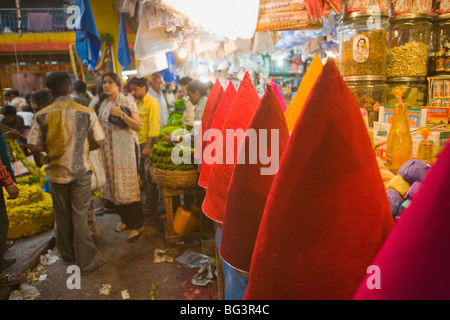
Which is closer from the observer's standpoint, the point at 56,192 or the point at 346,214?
the point at 346,214

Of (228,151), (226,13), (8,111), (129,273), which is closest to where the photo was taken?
(228,151)

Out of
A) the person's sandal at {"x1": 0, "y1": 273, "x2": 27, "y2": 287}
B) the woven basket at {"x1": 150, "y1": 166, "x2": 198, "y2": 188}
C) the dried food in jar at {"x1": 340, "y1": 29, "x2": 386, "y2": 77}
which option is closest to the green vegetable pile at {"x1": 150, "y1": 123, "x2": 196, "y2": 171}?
the woven basket at {"x1": 150, "y1": 166, "x2": 198, "y2": 188}

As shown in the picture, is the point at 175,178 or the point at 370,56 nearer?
the point at 370,56

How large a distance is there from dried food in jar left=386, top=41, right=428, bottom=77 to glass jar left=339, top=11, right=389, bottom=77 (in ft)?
0.31

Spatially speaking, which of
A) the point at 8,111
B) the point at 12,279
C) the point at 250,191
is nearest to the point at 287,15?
the point at 250,191

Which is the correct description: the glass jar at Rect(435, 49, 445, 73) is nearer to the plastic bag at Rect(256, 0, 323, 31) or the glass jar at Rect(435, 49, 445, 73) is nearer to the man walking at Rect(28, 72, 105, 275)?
the plastic bag at Rect(256, 0, 323, 31)

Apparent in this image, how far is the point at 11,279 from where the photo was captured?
9.09 feet

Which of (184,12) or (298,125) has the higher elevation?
(184,12)

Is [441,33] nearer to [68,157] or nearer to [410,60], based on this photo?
[410,60]

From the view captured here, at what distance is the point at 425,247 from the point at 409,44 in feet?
5.16

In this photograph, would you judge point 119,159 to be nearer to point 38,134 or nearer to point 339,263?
point 38,134
